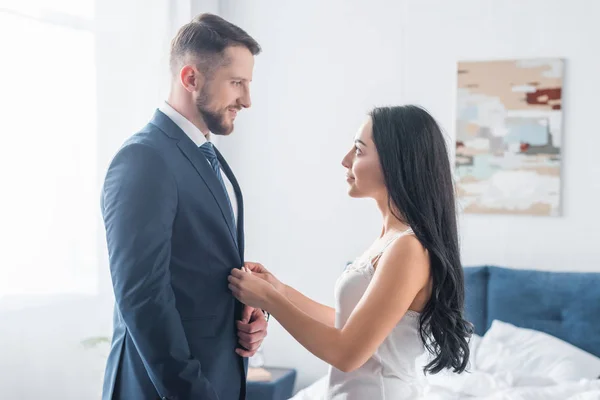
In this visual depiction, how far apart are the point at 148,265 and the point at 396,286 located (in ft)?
2.08

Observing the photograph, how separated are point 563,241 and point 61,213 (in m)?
2.64

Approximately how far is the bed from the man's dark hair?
1875 mm

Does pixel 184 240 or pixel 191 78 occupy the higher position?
pixel 191 78

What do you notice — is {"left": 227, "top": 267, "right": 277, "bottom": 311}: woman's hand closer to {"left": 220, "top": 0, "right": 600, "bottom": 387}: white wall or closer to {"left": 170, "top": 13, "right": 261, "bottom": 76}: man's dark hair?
{"left": 170, "top": 13, "right": 261, "bottom": 76}: man's dark hair

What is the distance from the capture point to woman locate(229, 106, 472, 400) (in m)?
1.92

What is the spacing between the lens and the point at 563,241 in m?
4.10

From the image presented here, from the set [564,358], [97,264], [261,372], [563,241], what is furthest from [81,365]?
[563,241]

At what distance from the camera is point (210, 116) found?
2000 mm

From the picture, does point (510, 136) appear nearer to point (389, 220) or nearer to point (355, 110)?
point (355, 110)

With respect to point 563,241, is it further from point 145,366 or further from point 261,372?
point 145,366

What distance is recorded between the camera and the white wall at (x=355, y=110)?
4.08 m

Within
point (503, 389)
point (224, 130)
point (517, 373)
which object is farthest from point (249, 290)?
point (517, 373)

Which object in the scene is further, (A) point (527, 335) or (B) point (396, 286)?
(A) point (527, 335)

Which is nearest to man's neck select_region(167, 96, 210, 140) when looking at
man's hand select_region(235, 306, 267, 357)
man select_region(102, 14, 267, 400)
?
man select_region(102, 14, 267, 400)
